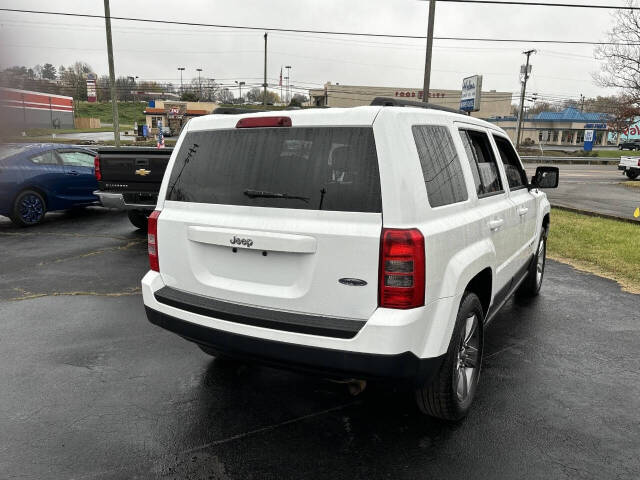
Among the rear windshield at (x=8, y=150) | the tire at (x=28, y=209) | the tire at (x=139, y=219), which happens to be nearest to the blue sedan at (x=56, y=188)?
the tire at (x=28, y=209)

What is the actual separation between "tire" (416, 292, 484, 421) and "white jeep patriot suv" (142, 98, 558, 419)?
0.01 metres

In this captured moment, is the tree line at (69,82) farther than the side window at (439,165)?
No

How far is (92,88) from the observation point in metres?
0.96

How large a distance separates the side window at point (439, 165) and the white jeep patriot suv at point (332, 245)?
1 cm

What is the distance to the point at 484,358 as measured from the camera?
4.26 metres

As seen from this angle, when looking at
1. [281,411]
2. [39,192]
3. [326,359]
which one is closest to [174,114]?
[39,192]

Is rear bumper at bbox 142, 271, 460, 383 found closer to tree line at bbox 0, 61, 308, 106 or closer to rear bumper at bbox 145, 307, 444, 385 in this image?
rear bumper at bbox 145, 307, 444, 385

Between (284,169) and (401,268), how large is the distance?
0.90 meters

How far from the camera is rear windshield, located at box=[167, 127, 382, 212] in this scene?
2688 mm

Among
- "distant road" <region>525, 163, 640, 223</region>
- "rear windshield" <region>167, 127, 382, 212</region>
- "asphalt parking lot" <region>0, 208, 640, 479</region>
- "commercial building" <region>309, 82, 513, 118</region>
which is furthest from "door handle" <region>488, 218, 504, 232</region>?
"commercial building" <region>309, 82, 513, 118</region>

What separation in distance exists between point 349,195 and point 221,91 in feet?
286

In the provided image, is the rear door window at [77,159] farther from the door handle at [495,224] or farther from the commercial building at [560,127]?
the commercial building at [560,127]

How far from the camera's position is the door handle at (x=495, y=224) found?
3.57 m

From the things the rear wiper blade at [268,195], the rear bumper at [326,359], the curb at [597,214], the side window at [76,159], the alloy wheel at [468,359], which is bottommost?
the curb at [597,214]
